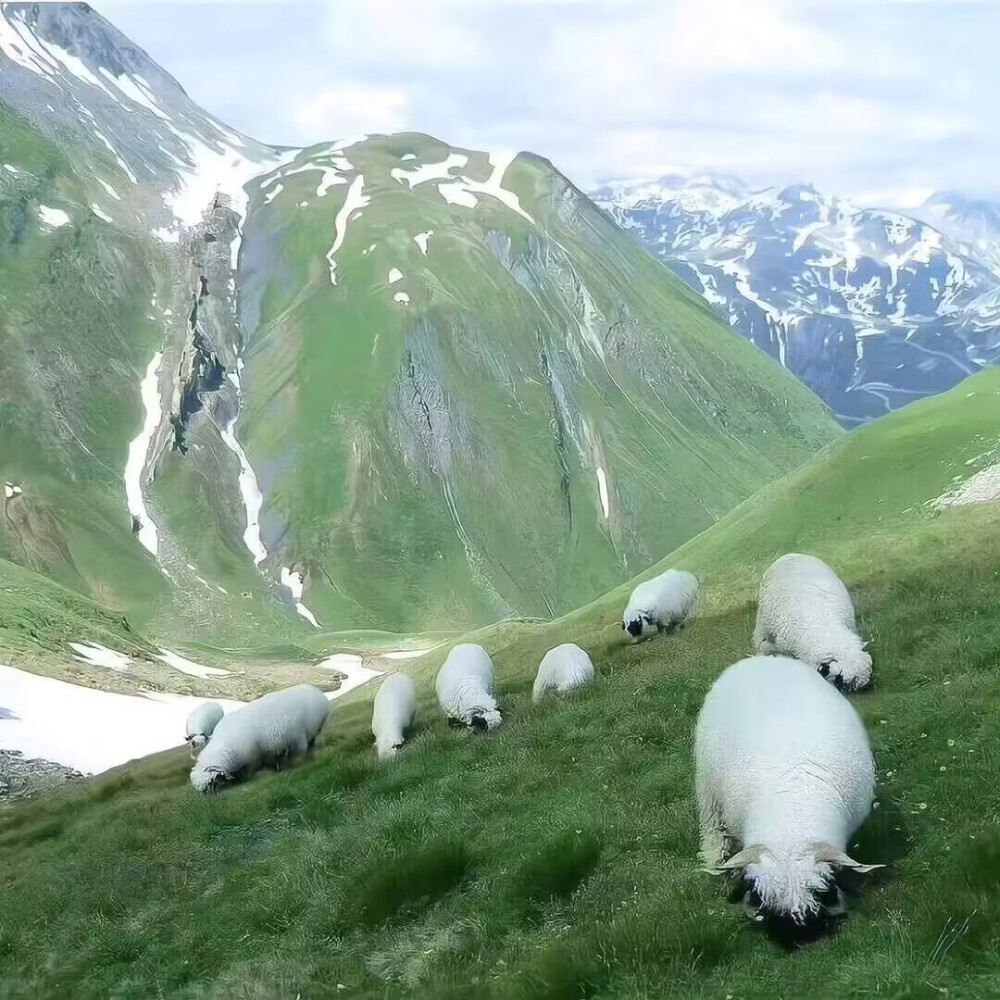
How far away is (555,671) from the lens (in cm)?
2395

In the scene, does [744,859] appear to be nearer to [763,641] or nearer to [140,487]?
[763,641]

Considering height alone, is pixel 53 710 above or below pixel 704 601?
below

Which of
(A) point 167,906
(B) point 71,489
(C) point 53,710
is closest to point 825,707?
(A) point 167,906

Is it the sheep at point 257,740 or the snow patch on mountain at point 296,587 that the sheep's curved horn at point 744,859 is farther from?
the snow patch on mountain at point 296,587

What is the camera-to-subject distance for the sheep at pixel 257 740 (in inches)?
890

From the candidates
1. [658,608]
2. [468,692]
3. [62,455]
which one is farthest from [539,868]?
[62,455]

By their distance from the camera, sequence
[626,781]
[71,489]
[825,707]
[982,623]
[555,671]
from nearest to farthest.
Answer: [825,707] → [626,781] → [982,623] → [555,671] → [71,489]

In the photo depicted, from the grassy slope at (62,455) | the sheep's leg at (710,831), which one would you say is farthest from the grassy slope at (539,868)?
the grassy slope at (62,455)

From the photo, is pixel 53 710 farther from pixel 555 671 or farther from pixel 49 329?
pixel 49 329

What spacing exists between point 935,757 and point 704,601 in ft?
91.1

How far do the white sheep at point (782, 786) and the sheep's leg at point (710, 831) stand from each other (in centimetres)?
1

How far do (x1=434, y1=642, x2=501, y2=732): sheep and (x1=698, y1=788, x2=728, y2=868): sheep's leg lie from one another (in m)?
9.52

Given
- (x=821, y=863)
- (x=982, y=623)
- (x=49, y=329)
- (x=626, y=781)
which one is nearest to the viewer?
(x=821, y=863)

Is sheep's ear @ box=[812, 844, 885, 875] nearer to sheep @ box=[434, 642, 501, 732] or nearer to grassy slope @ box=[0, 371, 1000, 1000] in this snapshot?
grassy slope @ box=[0, 371, 1000, 1000]
